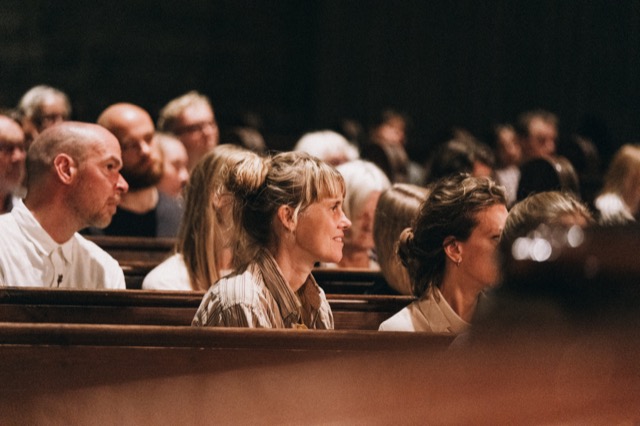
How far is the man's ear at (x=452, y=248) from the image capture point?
11.1 feet

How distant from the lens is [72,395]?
2383 millimetres

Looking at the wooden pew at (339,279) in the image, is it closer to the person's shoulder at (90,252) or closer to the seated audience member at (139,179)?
the person's shoulder at (90,252)

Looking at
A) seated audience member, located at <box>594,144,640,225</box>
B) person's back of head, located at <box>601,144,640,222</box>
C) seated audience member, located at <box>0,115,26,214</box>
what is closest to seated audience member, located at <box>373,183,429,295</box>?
seated audience member, located at <box>0,115,26,214</box>

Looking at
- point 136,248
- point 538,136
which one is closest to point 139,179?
point 136,248

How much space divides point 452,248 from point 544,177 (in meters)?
1.76

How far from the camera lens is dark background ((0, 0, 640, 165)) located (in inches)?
446

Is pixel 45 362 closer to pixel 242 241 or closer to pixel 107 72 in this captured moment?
pixel 242 241

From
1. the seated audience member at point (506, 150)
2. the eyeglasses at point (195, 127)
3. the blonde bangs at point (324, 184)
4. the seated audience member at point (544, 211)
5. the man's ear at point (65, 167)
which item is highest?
the blonde bangs at point (324, 184)

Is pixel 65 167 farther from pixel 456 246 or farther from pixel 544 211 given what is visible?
pixel 544 211

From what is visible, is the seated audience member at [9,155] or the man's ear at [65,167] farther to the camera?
the seated audience member at [9,155]

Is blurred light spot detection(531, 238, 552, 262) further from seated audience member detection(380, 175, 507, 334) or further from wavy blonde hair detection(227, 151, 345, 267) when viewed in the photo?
seated audience member detection(380, 175, 507, 334)

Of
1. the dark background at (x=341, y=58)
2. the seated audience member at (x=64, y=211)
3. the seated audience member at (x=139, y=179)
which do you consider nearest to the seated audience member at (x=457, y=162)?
the seated audience member at (x=139, y=179)

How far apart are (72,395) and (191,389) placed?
286 millimetres

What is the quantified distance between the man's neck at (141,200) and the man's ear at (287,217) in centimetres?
231
